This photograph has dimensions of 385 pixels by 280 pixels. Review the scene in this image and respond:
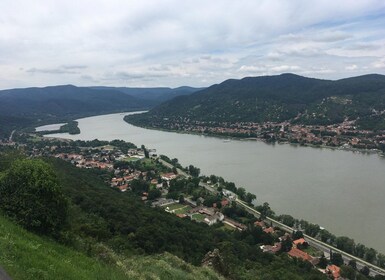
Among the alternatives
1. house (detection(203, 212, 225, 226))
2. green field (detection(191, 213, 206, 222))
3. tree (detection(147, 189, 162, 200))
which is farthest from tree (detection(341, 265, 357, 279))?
tree (detection(147, 189, 162, 200))

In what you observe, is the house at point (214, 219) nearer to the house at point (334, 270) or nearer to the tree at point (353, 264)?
the house at point (334, 270)

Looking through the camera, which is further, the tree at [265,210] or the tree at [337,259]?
the tree at [265,210]

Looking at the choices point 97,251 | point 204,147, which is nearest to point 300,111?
point 204,147

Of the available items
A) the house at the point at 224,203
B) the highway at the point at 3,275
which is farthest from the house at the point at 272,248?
the highway at the point at 3,275

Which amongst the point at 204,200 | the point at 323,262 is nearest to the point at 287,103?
the point at 204,200

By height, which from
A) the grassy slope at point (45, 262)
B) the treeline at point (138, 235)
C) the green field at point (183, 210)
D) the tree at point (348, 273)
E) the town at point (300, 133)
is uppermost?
the grassy slope at point (45, 262)

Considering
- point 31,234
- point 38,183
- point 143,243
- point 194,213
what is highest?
point 38,183

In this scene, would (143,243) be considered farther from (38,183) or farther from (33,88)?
(33,88)

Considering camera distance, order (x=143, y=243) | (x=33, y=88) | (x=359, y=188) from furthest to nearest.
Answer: (x=33, y=88)
(x=359, y=188)
(x=143, y=243)
